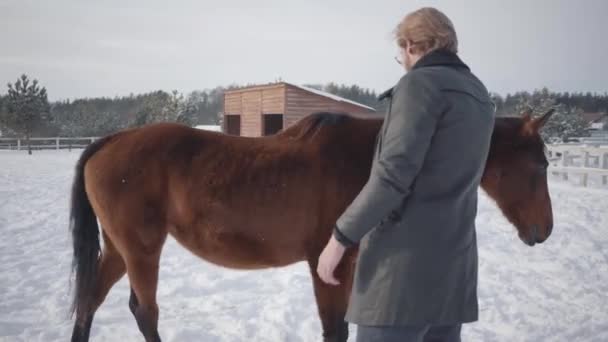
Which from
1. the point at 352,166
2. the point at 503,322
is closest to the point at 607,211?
the point at 503,322

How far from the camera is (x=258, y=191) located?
2.69m

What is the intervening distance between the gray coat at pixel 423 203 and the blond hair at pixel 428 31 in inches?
2.0

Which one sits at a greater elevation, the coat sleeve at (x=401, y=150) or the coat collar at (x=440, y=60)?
the coat collar at (x=440, y=60)

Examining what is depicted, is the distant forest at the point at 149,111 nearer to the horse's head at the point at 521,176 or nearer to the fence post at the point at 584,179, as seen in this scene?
the fence post at the point at 584,179

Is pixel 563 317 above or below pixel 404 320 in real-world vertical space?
below

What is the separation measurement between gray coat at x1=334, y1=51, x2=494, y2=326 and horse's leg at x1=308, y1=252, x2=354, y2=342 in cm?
102

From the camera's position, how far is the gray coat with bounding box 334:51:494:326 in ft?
4.36

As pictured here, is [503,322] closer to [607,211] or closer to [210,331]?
[210,331]

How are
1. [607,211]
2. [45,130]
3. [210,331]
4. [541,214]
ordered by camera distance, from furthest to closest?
[45,130] < [607,211] < [210,331] < [541,214]

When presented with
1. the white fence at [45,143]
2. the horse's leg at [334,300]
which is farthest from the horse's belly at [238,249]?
the white fence at [45,143]

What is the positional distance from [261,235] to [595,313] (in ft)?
11.8

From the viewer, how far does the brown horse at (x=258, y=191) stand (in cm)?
261

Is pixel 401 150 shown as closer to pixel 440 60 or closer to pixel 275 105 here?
pixel 440 60

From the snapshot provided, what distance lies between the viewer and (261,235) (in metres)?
2.69
